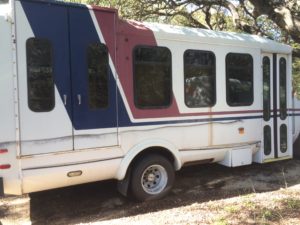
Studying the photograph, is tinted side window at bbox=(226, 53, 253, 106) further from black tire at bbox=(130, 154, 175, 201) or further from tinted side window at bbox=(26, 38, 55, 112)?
tinted side window at bbox=(26, 38, 55, 112)

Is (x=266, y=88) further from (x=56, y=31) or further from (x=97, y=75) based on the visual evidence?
(x=56, y=31)

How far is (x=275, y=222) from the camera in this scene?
16.6ft

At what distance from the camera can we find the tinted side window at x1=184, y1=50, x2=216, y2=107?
685 cm

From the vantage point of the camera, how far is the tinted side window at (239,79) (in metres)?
7.42

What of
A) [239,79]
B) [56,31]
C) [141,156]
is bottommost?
[141,156]

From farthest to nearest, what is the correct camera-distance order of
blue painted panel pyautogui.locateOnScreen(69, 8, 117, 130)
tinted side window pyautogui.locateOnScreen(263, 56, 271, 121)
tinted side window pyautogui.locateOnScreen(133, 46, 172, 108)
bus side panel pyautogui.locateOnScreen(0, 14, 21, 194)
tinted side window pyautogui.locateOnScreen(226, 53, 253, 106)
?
tinted side window pyautogui.locateOnScreen(263, 56, 271, 121) → tinted side window pyautogui.locateOnScreen(226, 53, 253, 106) → tinted side window pyautogui.locateOnScreen(133, 46, 172, 108) → blue painted panel pyautogui.locateOnScreen(69, 8, 117, 130) → bus side panel pyautogui.locateOnScreen(0, 14, 21, 194)

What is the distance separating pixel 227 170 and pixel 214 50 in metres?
2.67

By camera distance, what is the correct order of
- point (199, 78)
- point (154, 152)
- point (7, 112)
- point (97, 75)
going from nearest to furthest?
point (7, 112) < point (97, 75) < point (154, 152) < point (199, 78)

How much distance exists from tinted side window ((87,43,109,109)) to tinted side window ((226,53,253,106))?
245 centimetres

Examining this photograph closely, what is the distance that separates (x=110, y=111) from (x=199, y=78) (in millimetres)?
1846

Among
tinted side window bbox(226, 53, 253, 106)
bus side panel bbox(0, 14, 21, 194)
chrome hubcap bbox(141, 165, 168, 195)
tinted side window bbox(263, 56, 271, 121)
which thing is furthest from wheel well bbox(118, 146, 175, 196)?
tinted side window bbox(263, 56, 271, 121)

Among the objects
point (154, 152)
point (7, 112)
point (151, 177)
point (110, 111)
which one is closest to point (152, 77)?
point (110, 111)

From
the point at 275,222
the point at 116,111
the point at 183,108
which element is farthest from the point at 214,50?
the point at 275,222

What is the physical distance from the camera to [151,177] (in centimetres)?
666
